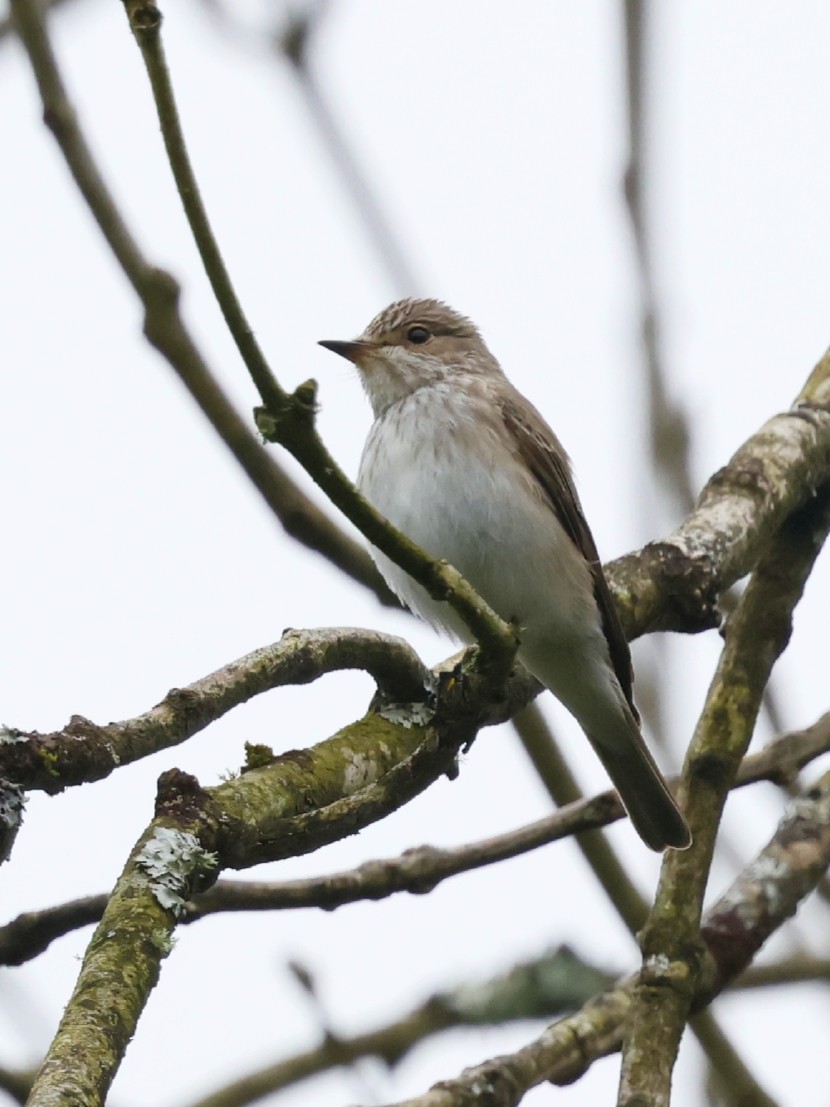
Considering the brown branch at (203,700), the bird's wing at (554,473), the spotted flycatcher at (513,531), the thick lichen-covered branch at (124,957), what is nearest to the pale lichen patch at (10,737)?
the brown branch at (203,700)

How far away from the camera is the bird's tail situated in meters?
5.12

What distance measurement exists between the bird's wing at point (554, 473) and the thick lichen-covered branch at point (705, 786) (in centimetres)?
52

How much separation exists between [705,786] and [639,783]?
0.63 meters

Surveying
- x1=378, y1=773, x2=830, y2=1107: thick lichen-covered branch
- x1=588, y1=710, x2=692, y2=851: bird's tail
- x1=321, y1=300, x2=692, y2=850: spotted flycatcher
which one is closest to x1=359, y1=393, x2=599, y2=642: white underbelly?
x1=321, y1=300, x2=692, y2=850: spotted flycatcher

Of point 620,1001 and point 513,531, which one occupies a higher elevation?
point 513,531

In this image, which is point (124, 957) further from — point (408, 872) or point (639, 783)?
point (639, 783)

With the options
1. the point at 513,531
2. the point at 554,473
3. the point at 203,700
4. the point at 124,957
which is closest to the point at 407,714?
the point at 203,700

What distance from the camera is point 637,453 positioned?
5754mm

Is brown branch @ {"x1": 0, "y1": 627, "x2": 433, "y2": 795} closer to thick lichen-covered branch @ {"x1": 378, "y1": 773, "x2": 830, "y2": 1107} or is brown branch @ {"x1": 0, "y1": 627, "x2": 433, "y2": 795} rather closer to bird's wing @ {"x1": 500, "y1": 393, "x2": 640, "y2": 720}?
thick lichen-covered branch @ {"x1": 378, "y1": 773, "x2": 830, "y2": 1107}

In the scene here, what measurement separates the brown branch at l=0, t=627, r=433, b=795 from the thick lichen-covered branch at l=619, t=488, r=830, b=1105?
107 cm

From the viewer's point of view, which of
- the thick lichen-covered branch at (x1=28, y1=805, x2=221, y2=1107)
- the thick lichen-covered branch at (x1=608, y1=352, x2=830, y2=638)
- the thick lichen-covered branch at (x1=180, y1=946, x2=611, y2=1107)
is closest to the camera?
the thick lichen-covered branch at (x1=28, y1=805, x2=221, y2=1107)

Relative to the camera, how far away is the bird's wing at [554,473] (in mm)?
5898

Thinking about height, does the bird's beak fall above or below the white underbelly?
above

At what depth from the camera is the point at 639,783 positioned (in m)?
5.62
